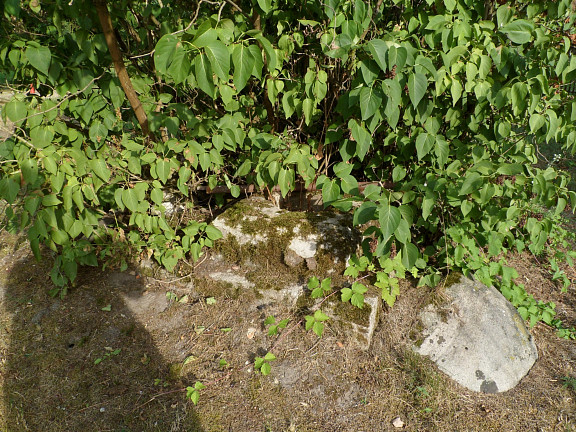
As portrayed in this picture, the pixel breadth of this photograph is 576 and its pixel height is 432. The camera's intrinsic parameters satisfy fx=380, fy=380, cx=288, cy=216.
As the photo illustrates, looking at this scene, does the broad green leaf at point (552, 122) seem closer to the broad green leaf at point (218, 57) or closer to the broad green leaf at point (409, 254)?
the broad green leaf at point (409, 254)

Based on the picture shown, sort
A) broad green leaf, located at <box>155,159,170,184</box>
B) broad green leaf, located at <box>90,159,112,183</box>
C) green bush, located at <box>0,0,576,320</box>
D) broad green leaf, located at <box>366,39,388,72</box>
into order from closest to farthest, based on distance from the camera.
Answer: broad green leaf, located at <box>366,39,388,72</box>
green bush, located at <box>0,0,576,320</box>
broad green leaf, located at <box>90,159,112,183</box>
broad green leaf, located at <box>155,159,170,184</box>

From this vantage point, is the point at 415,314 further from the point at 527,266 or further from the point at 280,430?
the point at 527,266

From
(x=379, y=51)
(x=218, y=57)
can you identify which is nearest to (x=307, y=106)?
(x=379, y=51)

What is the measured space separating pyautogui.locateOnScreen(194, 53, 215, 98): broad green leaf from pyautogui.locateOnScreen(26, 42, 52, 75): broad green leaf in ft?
4.11

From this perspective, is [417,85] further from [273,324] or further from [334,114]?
[273,324]

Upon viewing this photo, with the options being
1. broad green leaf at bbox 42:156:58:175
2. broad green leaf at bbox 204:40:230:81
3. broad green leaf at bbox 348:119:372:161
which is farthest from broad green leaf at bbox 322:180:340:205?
broad green leaf at bbox 42:156:58:175

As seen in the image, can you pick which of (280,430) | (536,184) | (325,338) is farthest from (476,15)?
(280,430)

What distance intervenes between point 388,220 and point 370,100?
0.65 m

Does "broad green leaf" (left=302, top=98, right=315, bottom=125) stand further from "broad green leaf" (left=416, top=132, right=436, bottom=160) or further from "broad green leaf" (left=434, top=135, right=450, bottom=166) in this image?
"broad green leaf" (left=434, top=135, right=450, bottom=166)

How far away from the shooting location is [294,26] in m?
2.66

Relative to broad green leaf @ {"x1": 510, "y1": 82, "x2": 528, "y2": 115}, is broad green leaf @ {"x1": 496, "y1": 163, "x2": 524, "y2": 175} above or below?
below

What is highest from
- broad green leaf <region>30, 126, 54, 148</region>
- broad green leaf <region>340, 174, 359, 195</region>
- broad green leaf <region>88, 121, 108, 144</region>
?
broad green leaf <region>30, 126, 54, 148</region>

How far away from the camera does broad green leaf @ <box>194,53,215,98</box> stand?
1.44 m

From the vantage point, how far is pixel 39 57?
2145 millimetres
